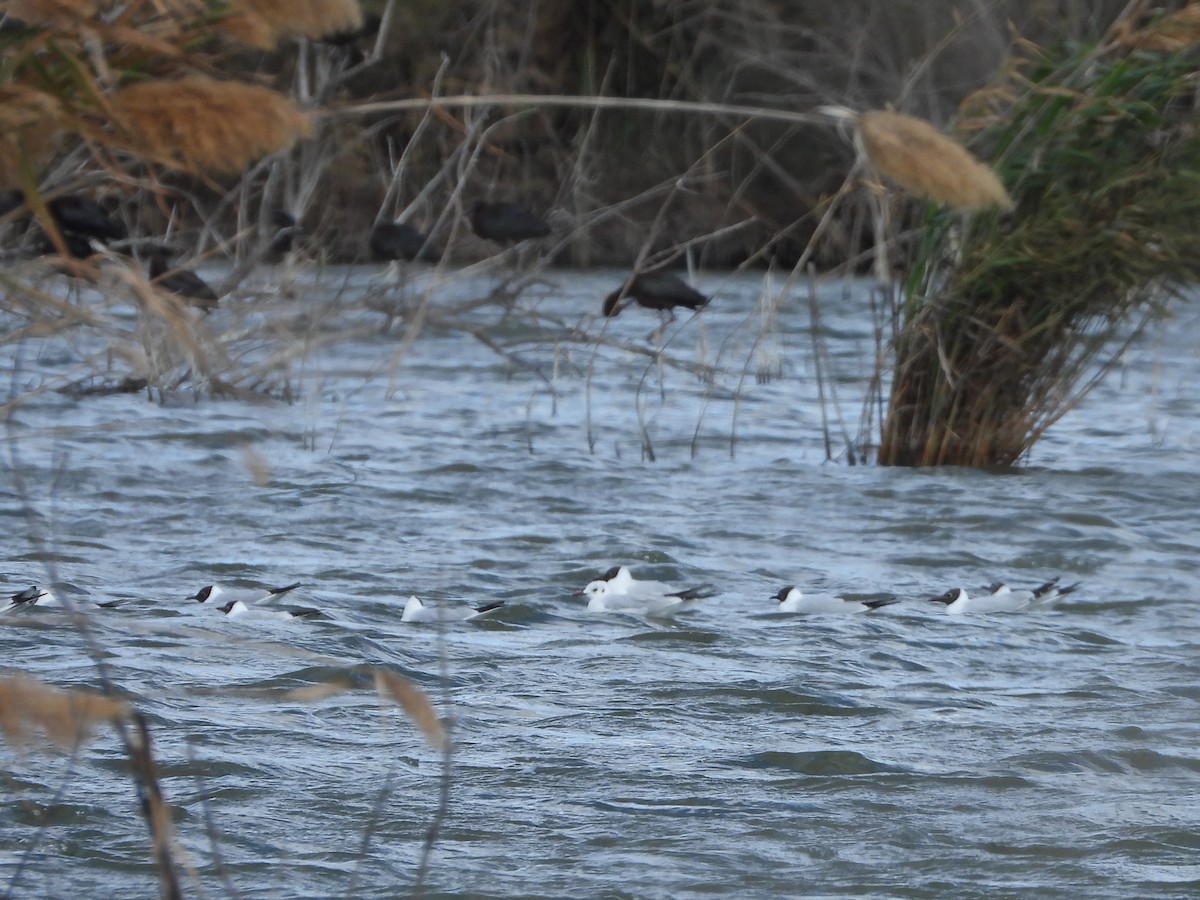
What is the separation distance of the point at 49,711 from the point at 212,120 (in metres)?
0.59

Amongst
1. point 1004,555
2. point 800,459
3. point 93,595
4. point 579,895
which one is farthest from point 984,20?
point 579,895

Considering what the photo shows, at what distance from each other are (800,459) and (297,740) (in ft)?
14.4

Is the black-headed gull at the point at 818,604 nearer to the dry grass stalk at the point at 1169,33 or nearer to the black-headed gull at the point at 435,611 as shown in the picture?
the black-headed gull at the point at 435,611

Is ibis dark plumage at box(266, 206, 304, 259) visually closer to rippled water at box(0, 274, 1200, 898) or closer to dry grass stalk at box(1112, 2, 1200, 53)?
→ rippled water at box(0, 274, 1200, 898)

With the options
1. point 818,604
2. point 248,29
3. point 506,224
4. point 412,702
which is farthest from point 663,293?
point 412,702

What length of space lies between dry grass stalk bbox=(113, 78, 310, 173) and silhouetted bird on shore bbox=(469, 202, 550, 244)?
3769 millimetres

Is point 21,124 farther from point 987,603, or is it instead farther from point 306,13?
point 987,603

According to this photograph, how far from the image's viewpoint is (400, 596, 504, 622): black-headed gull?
4.57 m

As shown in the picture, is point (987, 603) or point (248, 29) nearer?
point (248, 29)

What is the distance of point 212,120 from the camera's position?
Answer: 5.69 ft

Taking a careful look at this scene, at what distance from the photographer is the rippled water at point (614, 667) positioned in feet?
9.36

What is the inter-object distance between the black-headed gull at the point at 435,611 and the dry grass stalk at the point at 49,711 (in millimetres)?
2930

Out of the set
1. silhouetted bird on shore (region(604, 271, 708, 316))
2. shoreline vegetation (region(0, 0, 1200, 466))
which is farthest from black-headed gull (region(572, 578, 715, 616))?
silhouetted bird on shore (region(604, 271, 708, 316))

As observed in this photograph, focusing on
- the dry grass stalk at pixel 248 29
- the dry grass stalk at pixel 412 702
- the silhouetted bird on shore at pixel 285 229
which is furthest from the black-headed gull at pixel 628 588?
the dry grass stalk at pixel 412 702
